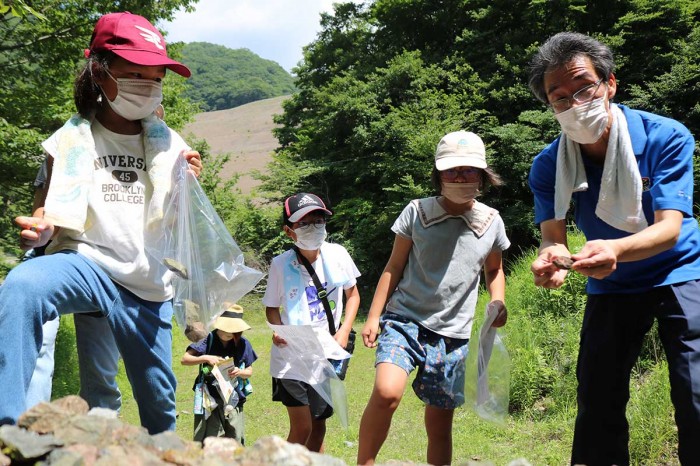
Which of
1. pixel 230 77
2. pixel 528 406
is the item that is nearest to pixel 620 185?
pixel 528 406

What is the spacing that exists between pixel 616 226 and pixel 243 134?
49.1 metres

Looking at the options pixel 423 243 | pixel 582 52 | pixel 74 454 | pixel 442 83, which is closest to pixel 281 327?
pixel 423 243

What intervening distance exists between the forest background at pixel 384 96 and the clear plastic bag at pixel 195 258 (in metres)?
7.99

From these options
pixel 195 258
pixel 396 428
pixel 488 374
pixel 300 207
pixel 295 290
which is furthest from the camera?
pixel 396 428

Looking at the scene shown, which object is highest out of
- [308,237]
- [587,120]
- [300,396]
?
[587,120]

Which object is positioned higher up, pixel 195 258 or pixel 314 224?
pixel 314 224

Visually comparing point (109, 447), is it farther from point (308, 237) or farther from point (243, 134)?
point (243, 134)

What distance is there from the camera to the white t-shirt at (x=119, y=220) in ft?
9.46

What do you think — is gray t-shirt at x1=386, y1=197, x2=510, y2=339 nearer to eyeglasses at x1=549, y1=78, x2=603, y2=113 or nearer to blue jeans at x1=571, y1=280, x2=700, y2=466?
blue jeans at x1=571, y1=280, x2=700, y2=466

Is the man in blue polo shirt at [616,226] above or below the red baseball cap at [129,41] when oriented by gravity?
below

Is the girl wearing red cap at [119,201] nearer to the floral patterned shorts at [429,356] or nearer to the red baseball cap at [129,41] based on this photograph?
the red baseball cap at [129,41]

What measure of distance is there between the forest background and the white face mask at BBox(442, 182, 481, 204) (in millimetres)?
7192

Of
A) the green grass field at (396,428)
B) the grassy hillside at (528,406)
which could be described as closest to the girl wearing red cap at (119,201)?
the grassy hillside at (528,406)

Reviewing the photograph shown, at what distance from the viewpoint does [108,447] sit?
5.42 ft
